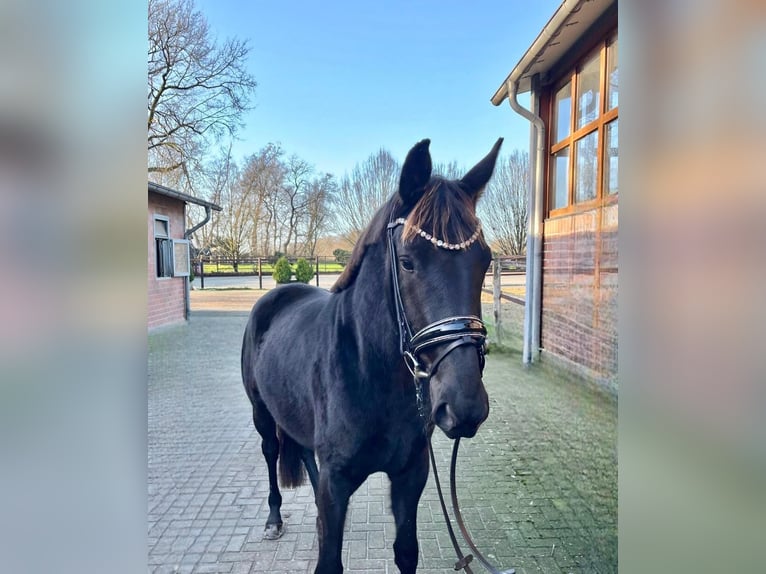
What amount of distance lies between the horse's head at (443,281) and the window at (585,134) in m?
1.88

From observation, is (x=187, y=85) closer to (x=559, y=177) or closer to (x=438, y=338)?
(x=438, y=338)

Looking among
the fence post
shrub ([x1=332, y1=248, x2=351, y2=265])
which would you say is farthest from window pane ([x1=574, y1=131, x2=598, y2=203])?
shrub ([x1=332, y1=248, x2=351, y2=265])

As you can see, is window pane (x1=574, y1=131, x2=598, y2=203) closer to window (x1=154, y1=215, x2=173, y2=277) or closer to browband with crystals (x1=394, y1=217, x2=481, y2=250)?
browband with crystals (x1=394, y1=217, x2=481, y2=250)

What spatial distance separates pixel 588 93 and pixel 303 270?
8.41ft

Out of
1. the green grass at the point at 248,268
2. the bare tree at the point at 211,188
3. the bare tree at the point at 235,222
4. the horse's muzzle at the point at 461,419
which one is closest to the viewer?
the horse's muzzle at the point at 461,419

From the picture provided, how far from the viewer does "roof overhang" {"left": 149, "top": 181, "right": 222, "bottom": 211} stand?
200 cm

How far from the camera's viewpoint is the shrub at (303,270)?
96.0 inches

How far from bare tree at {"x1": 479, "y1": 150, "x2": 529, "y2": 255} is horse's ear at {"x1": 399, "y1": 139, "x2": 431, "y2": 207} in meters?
0.62

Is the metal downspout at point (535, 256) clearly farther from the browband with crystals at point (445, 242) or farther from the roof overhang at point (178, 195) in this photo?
the roof overhang at point (178, 195)

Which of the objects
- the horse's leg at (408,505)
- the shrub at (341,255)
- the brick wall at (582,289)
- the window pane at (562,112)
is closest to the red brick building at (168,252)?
the shrub at (341,255)
